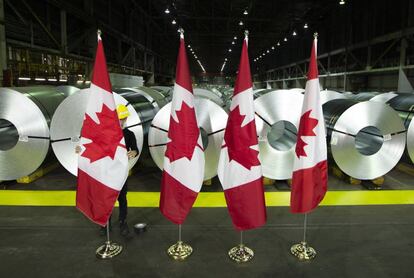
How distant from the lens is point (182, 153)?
3.24m

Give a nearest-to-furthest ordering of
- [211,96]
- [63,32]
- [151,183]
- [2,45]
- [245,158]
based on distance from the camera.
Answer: [245,158] < [151,183] < [2,45] < [211,96] < [63,32]

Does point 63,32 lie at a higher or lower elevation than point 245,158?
higher

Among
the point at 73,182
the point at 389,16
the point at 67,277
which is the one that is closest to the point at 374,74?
the point at 389,16

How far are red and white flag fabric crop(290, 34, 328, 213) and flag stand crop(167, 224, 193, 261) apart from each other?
3.79 feet

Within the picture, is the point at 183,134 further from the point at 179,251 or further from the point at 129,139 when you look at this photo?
the point at 179,251

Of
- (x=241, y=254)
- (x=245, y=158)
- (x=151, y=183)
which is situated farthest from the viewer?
(x=151, y=183)

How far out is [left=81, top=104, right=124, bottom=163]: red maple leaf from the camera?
318cm

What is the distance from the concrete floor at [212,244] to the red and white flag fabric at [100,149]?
582 mm

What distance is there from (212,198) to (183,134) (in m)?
2.04

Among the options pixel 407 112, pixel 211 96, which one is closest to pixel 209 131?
pixel 407 112

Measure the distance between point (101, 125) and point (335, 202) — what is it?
11.5 ft

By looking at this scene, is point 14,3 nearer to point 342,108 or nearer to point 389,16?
point 342,108

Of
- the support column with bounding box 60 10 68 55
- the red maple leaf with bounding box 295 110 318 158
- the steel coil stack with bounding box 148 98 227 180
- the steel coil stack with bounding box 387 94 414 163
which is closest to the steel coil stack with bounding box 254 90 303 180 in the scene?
the steel coil stack with bounding box 148 98 227 180

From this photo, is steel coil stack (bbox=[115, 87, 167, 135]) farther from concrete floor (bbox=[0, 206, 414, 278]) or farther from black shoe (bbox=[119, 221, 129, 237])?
black shoe (bbox=[119, 221, 129, 237])
